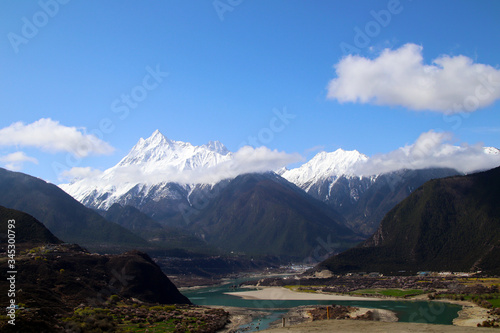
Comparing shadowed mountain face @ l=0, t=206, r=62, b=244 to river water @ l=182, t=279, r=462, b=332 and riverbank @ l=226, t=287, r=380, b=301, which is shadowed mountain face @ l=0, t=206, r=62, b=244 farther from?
riverbank @ l=226, t=287, r=380, b=301

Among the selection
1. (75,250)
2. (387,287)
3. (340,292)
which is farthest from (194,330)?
(387,287)

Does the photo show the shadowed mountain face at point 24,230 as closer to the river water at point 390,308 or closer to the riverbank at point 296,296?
the river water at point 390,308

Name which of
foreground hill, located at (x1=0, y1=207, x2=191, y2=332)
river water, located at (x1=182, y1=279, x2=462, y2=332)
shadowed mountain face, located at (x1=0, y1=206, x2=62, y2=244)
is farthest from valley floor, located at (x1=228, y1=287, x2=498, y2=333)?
shadowed mountain face, located at (x1=0, y1=206, x2=62, y2=244)

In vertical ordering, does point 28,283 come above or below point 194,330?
above

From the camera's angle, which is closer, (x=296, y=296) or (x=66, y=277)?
(x=66, y=277)

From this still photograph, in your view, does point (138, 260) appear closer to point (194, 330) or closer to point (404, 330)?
point (194, 330)

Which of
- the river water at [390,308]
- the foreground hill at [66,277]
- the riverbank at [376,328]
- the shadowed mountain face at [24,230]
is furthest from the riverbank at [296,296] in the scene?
the riverbank at [376,328]

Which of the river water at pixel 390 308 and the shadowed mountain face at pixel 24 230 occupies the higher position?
the shadowed mountain face at pixel 24 230

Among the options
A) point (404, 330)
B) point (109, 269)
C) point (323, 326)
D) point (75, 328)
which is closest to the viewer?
point (404, 330)

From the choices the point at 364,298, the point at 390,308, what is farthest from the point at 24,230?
the point at 390,308

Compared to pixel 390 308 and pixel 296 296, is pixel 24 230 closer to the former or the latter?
pixel 296 296

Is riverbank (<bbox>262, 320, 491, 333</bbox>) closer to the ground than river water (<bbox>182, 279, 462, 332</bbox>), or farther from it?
farther from it
